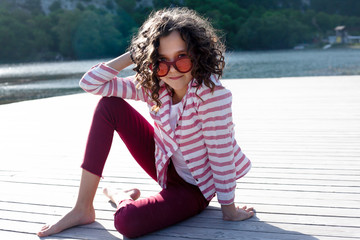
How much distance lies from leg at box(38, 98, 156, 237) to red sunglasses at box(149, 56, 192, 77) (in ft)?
0.93

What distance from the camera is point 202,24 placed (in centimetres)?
158

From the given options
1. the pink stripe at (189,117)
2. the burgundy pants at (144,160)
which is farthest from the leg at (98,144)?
the pink stripe at (189,117)

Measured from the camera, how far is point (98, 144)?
1.69 meters

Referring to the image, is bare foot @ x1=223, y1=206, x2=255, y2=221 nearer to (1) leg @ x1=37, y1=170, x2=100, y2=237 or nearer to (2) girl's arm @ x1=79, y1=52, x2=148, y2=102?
(1) leg @ x1=37, y1=170, x2=100, y2=237

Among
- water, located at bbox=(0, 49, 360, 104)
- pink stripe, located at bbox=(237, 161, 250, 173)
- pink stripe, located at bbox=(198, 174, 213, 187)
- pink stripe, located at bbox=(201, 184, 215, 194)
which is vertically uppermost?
pink stripe, located at bbox=(237, 161, 250, 173)

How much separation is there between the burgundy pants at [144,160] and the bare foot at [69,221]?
0.60 feet

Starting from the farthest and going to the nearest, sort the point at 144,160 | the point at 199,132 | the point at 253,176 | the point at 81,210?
1. the point at 253,176
2. the point at 144,160
3. the point at 81,210
4. the point at 199,132

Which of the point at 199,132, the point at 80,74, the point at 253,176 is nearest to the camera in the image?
the point at 199,132

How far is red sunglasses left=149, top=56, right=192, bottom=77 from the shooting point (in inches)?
60.1

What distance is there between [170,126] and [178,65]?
27cm

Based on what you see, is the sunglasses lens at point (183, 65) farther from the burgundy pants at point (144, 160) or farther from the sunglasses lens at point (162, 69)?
the burgundy pants at point (144, 160)

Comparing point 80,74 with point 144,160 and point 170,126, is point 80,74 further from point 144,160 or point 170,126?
point 170,126

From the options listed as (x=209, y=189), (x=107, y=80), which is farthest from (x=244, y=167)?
(x=107, y=80)

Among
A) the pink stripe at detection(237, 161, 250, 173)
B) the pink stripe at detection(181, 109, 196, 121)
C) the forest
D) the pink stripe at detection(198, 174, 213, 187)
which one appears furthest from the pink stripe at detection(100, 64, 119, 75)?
the forest
